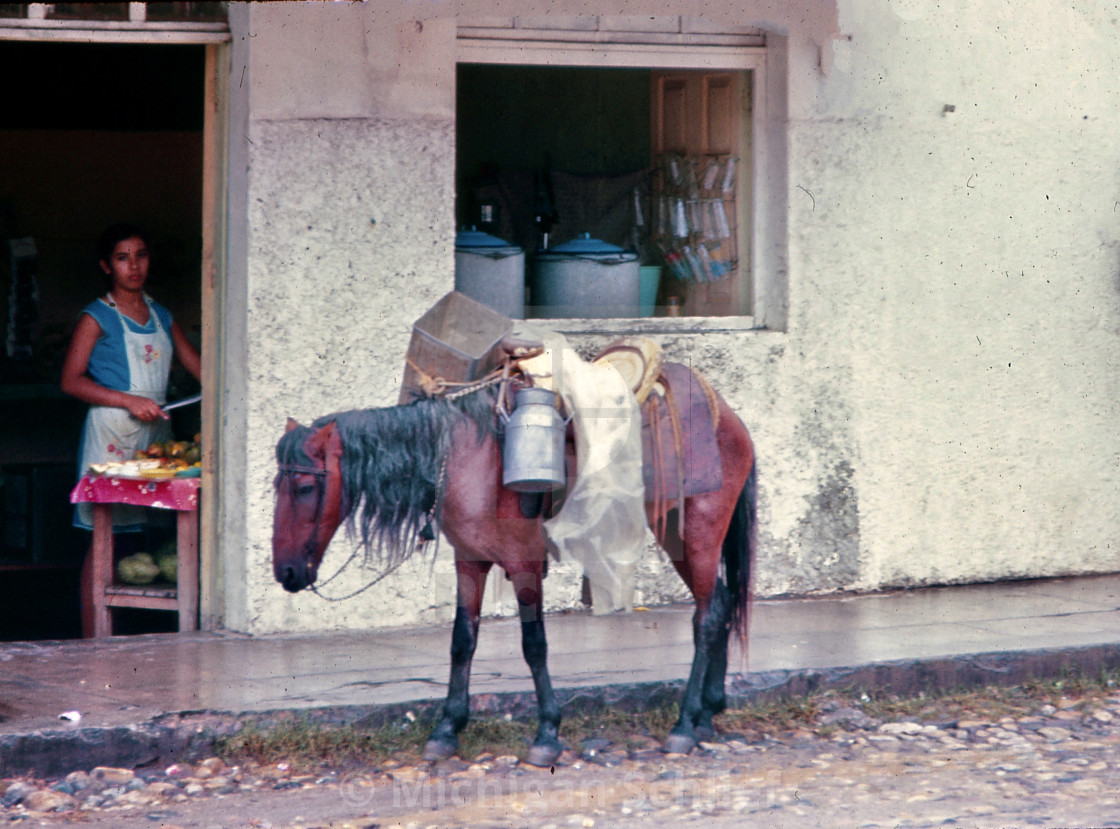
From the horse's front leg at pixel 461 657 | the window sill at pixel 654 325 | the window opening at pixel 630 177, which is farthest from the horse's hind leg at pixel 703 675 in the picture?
the window opening at pixel 630 177

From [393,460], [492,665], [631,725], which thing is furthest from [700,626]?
[393,460]

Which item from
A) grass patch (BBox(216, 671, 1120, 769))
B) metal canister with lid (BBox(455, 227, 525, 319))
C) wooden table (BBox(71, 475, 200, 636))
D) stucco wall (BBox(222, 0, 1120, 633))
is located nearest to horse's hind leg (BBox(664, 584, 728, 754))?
grass patch (BBox(216, 671, 1120, 769))

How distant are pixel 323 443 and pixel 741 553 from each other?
162cm

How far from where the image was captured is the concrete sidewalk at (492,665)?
482cm

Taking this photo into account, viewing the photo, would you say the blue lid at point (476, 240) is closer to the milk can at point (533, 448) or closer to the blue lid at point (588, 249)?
the blue lid at point (588, 249)

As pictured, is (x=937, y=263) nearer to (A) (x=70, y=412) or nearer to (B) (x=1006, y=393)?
(B) (x=1006, y=393)

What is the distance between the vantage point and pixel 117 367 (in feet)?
21.6

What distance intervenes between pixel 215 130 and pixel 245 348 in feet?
3.31

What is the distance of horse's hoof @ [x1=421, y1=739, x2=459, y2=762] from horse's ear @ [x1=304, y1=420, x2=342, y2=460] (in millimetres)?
1072

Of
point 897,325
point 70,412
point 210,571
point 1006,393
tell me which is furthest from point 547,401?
point 70,412

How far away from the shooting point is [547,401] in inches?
178

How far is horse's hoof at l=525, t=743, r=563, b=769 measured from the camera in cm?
471

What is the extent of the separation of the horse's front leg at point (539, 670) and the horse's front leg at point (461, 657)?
0.46ft

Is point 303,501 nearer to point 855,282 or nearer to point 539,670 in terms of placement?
point 539,670
